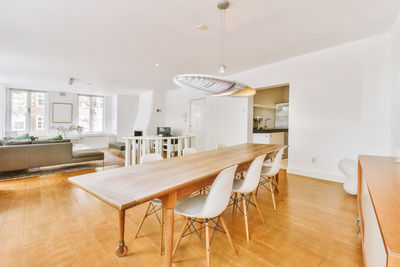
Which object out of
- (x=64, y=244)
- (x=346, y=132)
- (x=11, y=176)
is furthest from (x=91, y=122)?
(x=346, y=132)

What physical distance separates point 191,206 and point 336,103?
349 cm

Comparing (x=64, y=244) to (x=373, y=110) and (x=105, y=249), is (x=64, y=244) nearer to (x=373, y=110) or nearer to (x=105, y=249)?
(x=105, y=249)

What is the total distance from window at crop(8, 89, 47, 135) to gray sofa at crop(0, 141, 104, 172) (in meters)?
4.23

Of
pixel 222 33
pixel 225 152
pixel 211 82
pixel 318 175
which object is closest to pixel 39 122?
pixel 222 33

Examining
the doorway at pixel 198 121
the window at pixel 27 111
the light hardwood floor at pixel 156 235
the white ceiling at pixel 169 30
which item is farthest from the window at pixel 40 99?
the doorway at pixel 198 121

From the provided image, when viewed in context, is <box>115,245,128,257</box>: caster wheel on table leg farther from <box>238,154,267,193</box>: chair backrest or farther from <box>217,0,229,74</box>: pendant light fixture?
<box>217,0,229,74</box>: pendant light fixture

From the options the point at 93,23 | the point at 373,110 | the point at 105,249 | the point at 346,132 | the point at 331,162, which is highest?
the point at 93,23

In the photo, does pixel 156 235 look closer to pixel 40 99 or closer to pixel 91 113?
pixel 91 113

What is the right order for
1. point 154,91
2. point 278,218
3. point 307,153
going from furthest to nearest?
point 154,91 → point 307,153 → point 278,218

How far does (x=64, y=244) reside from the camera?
1.66 m

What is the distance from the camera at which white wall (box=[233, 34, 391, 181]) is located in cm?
297

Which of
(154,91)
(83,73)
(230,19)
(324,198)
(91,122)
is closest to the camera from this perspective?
(230,19)

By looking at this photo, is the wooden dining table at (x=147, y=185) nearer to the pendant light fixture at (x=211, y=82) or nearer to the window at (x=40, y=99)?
the pendant light fixture at (x=211, y=82)

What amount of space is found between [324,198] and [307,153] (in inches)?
50.4
